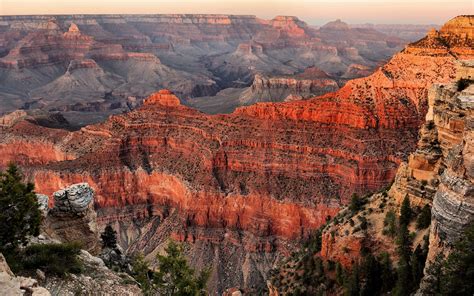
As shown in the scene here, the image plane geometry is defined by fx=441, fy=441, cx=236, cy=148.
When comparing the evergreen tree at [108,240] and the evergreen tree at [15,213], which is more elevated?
the evergreen tree at [15,213]

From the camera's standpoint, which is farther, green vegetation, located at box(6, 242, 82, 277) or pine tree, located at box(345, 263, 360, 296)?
pine tree, located at box(345, 263, 360, 296)

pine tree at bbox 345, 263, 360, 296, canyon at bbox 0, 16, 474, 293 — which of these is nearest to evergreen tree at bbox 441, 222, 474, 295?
pine tree at bbox 345, 263, 360, 296

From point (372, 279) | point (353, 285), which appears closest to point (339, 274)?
point (353, 285)

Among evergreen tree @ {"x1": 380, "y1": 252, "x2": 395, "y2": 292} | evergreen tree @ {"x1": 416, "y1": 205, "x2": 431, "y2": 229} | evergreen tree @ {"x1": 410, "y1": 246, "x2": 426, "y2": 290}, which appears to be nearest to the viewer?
evergreen tree @ {"x1": 410, "y1": 246, "x2": 426, "y2": 290}

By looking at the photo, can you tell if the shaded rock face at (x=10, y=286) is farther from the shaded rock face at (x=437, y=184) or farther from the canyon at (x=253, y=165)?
the canyon at (x=253, y=165)

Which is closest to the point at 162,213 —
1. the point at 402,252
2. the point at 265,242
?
the point at 265,242

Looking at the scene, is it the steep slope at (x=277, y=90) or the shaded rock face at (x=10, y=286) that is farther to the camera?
the steep slope at (x=277, y=90)

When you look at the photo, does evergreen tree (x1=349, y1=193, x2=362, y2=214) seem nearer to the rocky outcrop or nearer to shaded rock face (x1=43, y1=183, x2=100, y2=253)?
the rocky outcrop

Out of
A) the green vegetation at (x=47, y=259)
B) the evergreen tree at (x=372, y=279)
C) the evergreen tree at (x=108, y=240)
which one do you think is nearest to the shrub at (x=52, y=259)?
the green vegetation at (x=47, y=259)
